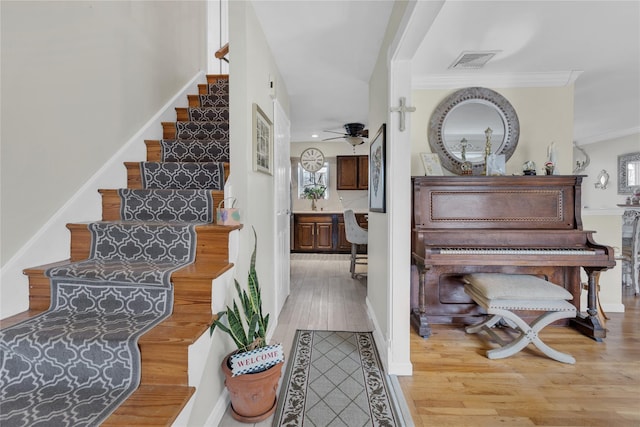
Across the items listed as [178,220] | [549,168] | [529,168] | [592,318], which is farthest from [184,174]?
[592,318]

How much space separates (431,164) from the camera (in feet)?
9.32

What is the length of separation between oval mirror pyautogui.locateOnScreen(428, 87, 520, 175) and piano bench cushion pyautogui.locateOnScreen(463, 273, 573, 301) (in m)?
1.22

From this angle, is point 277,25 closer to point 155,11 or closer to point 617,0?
point 155,11

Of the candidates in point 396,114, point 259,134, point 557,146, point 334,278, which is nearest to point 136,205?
point 259,134

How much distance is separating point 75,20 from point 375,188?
2319 millimetres

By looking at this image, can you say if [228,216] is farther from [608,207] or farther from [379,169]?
[608,207]

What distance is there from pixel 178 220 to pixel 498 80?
321 centimetres

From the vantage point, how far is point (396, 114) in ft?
6.13

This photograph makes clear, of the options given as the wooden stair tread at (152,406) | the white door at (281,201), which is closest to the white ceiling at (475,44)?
the white door at (281,201)

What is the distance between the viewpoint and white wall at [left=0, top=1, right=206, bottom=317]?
1.33m

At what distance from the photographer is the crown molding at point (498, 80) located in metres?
2.82

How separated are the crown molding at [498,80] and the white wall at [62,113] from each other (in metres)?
2.54

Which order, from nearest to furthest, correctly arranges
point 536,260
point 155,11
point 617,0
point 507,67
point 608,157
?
point 617,0, point 536,260, point 155,11, point 507,67, point 608,157

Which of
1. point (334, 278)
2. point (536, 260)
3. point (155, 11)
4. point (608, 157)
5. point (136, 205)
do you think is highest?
point (155, 11)
